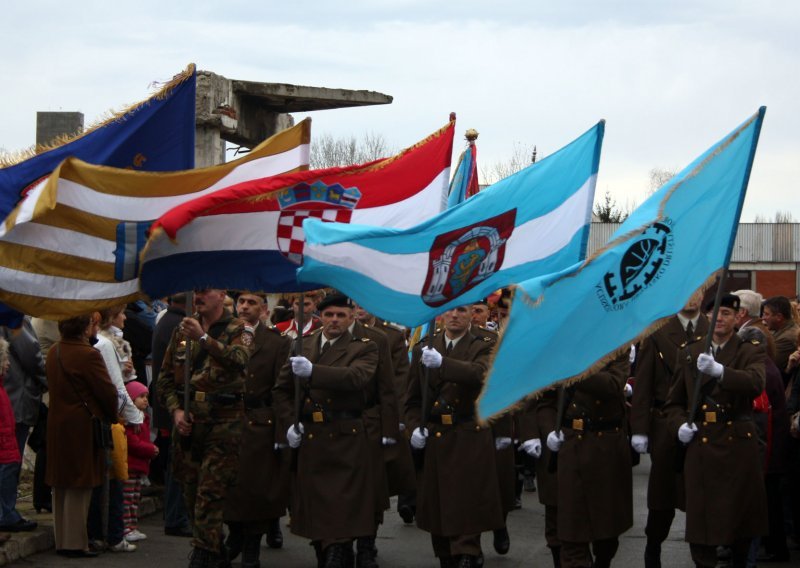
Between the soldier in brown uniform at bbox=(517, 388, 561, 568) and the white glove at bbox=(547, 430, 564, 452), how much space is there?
199 millimetres

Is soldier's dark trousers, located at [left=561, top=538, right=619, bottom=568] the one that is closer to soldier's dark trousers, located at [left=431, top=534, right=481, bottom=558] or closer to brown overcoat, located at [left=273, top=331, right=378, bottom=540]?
soldier's dark trousers, located at [left=431, top=534, right=481, bottom=558]

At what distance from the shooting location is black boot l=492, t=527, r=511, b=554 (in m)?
10.9

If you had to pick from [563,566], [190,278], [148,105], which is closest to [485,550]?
[563,566]

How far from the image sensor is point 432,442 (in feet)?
33.2

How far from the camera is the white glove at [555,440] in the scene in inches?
364

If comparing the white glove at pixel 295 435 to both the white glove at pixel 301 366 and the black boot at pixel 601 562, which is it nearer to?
the white glove at pixel 301 366

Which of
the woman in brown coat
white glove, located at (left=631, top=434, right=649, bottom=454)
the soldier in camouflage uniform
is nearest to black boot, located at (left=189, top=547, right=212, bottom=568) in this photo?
the soldier in camouflage uniform

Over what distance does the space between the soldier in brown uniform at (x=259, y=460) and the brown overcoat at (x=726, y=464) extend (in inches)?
126

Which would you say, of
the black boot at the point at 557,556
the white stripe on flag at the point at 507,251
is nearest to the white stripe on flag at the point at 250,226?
the white stripe on flag at the point at 507,251

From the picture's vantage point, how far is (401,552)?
11070 millimetres

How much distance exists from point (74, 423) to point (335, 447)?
6.54ft

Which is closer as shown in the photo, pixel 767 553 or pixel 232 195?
pixel 232 195

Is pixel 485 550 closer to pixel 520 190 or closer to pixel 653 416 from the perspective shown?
pixel 653 416

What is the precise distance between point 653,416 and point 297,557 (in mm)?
3146
